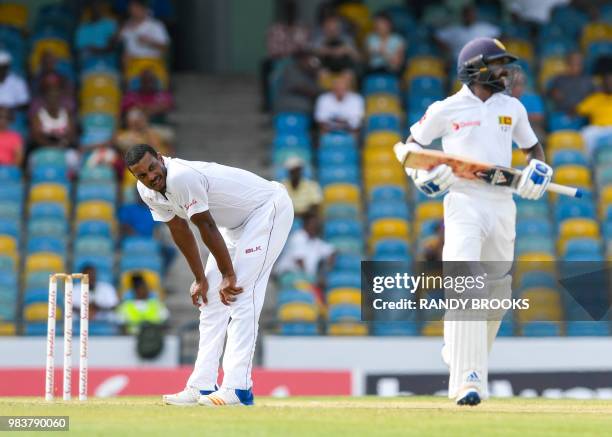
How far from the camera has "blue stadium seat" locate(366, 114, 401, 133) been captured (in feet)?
63.0

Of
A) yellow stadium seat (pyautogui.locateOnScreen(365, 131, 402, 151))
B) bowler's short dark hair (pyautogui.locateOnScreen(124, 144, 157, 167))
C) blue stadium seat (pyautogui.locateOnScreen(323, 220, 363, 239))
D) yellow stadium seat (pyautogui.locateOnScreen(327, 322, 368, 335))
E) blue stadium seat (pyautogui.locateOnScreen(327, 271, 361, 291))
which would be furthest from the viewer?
yellow stadium seat (pyautogui.locateOnScreen(365, 131, 402, 151))

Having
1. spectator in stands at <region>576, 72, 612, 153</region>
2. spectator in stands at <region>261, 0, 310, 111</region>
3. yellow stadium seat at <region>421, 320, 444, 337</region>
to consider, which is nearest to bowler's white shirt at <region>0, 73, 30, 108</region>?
spectator in stands at <region>261, 0, 310, 111</region>

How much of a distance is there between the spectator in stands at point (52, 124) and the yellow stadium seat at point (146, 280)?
7.69 ft

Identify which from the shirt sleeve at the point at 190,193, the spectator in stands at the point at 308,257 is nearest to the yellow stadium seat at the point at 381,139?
the spectator in stands at the point at 308,257

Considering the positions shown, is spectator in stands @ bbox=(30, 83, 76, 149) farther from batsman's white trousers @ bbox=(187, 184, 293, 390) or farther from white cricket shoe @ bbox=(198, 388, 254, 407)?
white cricket shoe @ bbox=(198, 388, 254, 407)

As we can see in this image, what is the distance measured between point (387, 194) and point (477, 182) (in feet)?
26.9

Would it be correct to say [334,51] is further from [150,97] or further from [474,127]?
[474,127]

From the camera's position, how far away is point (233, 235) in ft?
33.6

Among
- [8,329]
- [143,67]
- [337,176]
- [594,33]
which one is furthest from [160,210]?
[594,33]

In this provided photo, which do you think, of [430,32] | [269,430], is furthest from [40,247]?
[269,430]

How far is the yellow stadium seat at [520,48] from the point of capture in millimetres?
20375

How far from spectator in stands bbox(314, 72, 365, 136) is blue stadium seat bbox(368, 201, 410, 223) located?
4.41ft

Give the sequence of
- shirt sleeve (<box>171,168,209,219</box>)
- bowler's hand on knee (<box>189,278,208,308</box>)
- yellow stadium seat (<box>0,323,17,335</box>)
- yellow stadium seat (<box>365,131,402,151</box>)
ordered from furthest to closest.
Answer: yellow stadium seat (<box>365,131,402,151</box>) → yellow stadium seat (<box>0,323,17,335</box>) → bowler's hand on knee (<box>189,278,208,308</box>) → shirt sleeve (<box>171,168,209,219</box>)

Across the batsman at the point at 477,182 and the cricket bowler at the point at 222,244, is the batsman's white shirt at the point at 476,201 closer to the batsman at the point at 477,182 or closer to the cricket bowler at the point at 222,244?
the batsman at the point at 477,182
